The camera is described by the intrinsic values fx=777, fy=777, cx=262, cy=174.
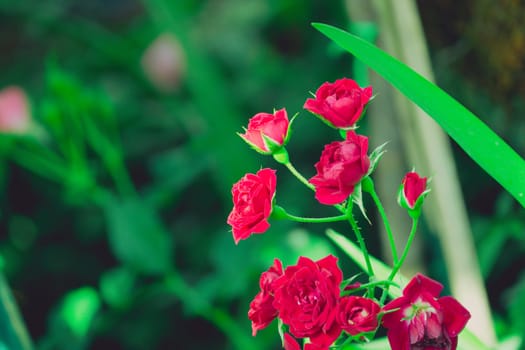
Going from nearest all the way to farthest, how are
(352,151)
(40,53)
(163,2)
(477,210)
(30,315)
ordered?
(352,151)
(477,210)
(163,2)
(30,315)
(40,53)

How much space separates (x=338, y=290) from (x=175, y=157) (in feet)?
3.47

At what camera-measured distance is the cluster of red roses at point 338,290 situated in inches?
17.1

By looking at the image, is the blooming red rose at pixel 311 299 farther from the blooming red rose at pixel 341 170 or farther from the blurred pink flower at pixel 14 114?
the blurred pink flower at pixel 14 114

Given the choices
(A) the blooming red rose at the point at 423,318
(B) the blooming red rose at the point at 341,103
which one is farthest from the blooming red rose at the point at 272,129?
(A) the blooming red rose at the point at 423,318

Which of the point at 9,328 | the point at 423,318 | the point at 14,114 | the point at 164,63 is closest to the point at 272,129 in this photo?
the point at 423,318

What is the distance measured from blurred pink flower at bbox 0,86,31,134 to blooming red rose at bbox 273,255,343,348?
33.9 inches

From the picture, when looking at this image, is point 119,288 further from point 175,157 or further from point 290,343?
point 290,343

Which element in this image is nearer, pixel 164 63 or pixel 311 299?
pixel 311 299

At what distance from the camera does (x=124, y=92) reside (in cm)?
178

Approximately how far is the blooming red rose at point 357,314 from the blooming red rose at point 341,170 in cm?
6

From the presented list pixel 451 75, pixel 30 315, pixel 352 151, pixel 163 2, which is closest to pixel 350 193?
pixel 352 151

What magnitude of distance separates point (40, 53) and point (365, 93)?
5.31ft

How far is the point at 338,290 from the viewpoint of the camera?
44 cm

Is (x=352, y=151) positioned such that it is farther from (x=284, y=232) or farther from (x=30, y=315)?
(x=30, y=315)
